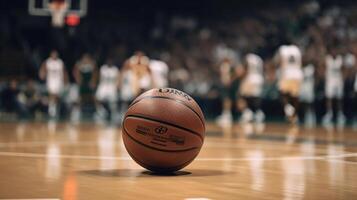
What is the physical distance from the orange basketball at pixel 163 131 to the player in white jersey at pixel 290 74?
429 inches

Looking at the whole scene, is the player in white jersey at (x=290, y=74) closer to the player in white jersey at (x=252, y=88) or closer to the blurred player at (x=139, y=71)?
the player in white jersey at (x=252, y=88)

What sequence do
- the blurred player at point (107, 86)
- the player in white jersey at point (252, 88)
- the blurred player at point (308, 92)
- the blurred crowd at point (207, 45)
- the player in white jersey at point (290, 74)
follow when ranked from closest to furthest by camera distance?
the player in white jersey at point (290, 74) → the player in white jersey at point (252, 88) → the blurred player at point (308, 92) → the blurred crowd at point (207, 45) → the blurred player at point (107, 86)

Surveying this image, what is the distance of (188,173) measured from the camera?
6.49 metres

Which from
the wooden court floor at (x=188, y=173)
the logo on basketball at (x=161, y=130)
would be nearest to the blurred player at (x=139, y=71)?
the wooden court floor at (x=188, y=173)

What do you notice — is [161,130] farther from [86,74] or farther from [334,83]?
[86,74]

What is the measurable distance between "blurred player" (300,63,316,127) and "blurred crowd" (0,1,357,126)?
16 cm

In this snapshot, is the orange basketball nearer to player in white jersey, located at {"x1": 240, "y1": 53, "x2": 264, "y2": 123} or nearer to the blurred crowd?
the blurred crowd

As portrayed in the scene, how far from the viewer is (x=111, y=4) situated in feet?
106

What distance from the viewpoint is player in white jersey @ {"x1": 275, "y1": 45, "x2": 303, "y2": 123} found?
55.6 feet

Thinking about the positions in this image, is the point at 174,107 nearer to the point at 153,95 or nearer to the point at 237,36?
the point at 153,95

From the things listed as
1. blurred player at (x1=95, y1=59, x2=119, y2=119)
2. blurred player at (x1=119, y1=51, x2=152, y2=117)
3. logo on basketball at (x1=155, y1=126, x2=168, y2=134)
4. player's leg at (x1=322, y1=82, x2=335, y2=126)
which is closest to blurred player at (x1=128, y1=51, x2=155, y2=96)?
blurred player at (x1=119, y1=51, x2=152, y2=117)

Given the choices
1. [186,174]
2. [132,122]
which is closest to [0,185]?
[132,122]

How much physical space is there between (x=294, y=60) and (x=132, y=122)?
11371 millimetres

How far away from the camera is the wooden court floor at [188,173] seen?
16.5 ft
